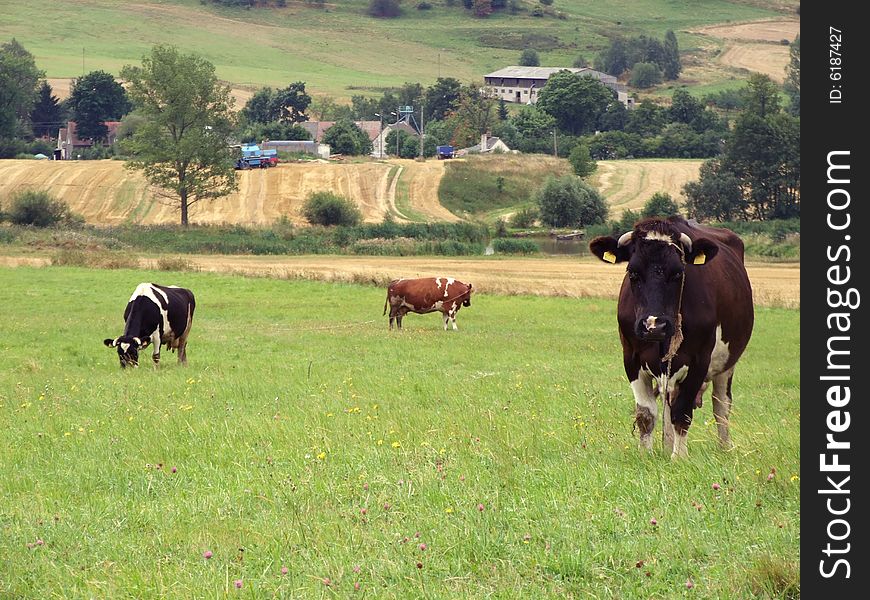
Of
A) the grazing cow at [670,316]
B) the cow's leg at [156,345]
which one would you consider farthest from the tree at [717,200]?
Result: the grazing cow at [670,316]

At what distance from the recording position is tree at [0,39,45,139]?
427 ft

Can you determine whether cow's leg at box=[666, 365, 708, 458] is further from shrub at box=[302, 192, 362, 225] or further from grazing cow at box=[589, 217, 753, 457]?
shrub at box=[302, 192, 362, 225]

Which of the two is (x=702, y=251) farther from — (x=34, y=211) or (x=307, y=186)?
(x=307, y=186)

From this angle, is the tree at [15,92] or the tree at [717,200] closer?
the tree at [717,200]

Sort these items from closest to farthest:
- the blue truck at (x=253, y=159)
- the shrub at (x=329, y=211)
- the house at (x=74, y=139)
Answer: the shrub at (x=329, y=211) → the blue truck at (x=253, y=159) → the house at (x=74, y=139)

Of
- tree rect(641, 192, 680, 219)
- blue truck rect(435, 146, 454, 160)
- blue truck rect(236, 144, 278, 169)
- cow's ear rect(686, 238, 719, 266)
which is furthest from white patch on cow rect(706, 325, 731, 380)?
blue truck rect(435, 146, 454, 160)

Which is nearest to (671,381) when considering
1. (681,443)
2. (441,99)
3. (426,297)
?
(681,443)

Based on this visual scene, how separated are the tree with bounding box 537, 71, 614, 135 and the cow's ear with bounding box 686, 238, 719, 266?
146 metres

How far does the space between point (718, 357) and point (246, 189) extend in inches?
3621

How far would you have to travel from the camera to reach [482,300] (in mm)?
40344

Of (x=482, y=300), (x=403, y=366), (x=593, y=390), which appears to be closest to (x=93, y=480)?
(x=593, y=390)

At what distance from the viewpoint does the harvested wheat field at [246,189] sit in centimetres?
9288

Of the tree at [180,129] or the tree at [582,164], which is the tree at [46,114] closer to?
the tree at [180,129]

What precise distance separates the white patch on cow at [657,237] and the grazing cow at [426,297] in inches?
867
